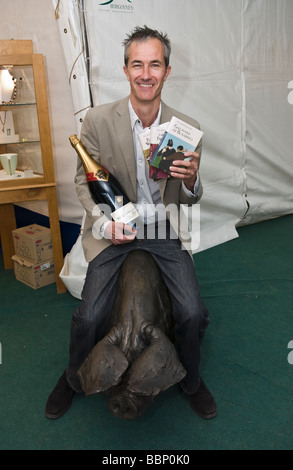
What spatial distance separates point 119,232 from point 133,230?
0.08 m

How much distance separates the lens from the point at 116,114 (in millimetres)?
1939

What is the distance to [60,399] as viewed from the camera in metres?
1.94

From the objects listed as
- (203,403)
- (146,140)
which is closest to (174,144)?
(146,140)

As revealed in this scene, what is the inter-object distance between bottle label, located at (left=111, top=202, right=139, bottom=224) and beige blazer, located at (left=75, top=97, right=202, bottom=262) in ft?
0.24

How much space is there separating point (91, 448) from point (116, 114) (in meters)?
1.54

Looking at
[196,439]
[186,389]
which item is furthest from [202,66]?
[196,439]

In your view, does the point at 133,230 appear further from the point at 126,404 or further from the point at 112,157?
the point at 126,404

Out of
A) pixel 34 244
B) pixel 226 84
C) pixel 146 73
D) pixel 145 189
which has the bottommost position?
pixel 34 244

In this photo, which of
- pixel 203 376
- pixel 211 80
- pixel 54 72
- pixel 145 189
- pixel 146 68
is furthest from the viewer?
pixel 211 80

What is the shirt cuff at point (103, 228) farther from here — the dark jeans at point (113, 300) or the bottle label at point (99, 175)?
the bottle label at point (99, 175)

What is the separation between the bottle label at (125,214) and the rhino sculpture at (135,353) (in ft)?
0.72
